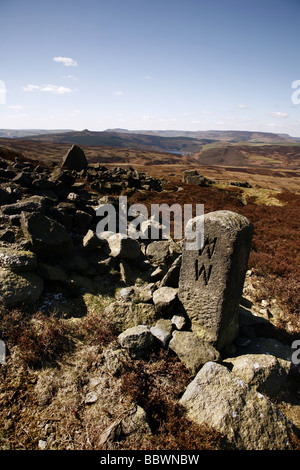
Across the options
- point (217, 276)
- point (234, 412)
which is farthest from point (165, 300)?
point (234, 412)

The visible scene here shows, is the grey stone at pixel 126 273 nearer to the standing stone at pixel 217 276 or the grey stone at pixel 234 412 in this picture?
the standing stone at pixel 217 276

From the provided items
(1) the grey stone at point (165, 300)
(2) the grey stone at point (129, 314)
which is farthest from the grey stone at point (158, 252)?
(2) the grey stone at point (129, 314)

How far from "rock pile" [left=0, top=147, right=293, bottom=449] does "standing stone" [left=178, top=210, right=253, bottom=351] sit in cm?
2

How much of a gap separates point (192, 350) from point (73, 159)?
22.4 metres

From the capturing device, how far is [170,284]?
738 cm

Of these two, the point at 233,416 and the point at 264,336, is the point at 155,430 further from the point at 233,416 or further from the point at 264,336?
the point at 264,336

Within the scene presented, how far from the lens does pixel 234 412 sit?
4.22 meters

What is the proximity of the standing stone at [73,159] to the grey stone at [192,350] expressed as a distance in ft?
71.0

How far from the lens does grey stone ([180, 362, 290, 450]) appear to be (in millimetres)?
4055

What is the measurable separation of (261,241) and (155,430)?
11.5 meters

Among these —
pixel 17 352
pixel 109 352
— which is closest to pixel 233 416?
pixel 109 352

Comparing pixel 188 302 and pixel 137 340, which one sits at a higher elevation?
pixel 188 302

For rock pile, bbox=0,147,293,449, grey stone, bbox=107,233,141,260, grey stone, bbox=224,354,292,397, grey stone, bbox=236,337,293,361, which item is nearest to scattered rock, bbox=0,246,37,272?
rock pile, bbox=0,147,293,449

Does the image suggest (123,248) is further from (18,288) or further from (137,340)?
(137,340)
